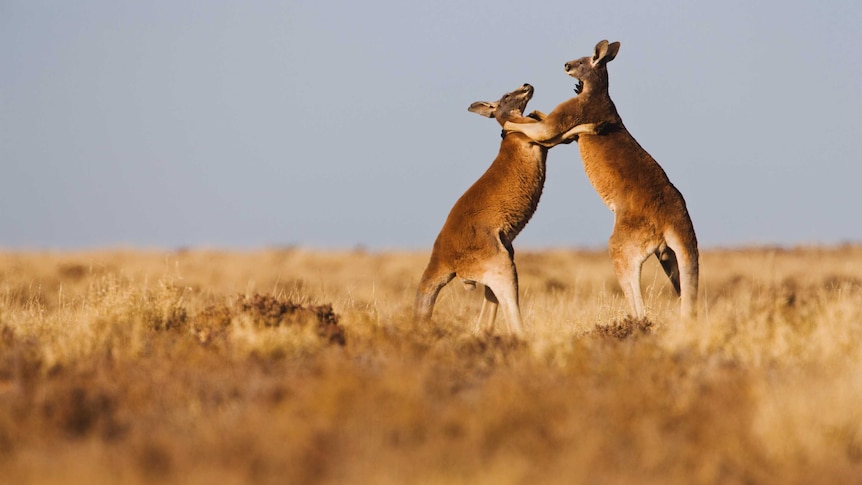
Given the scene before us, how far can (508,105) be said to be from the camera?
10.7 metres

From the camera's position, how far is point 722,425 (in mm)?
5715

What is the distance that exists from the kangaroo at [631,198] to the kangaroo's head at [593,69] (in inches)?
2.8

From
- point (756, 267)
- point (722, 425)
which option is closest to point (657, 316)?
point (722, 425)

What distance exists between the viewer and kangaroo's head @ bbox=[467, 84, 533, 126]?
1066cm

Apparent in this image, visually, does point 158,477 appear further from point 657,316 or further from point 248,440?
point 657,316

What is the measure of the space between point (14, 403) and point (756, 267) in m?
25.8

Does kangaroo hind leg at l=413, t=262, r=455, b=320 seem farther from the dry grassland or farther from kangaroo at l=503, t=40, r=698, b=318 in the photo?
kangaroo at l=503, t=40, r=698, b=318

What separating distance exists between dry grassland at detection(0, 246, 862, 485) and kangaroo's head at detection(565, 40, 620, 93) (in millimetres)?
2686

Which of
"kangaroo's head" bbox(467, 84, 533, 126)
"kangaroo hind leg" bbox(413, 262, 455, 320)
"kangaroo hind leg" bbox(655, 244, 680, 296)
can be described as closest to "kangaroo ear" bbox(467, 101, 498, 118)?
"kangaroo's head" bbox(467, 84, 533, 126)

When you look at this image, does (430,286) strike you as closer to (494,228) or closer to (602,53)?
(494,228)

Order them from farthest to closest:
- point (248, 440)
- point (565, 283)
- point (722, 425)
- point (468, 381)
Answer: point (565, 283)
point (468, 381)
point (722, 425)
point (248, 440)

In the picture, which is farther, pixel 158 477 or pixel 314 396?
pixel 314 396

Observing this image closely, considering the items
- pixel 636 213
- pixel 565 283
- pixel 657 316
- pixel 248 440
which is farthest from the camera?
pixel 565 283

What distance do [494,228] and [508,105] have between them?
5.39 feet
